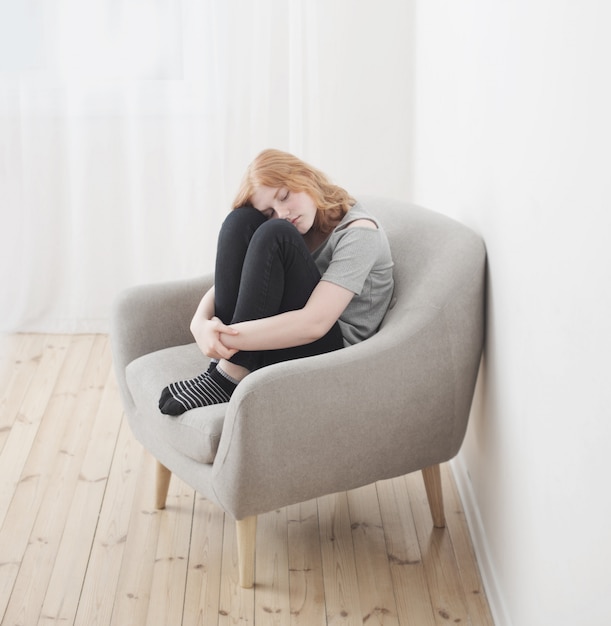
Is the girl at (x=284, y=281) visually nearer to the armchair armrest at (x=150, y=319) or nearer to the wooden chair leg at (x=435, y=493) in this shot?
the armchair armrest at (x=150, y=319)

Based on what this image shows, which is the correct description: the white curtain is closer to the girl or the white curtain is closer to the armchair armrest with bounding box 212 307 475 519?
the girl

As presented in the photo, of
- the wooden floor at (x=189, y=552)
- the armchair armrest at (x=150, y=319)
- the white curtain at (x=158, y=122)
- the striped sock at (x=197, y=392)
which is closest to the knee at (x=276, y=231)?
the striped sock at (x=197, y=392)

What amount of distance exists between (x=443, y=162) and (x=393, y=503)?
3.43 feet

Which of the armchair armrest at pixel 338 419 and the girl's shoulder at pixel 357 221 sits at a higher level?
the girl's shoulder at pixel 357 221

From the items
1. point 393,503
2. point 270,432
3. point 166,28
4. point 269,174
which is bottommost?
point 393,503

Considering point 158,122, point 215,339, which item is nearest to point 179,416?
point 215,339

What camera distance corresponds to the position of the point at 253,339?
Answer: 7.07 feet

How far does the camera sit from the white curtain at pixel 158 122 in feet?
11.6

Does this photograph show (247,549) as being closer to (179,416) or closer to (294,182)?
(179,416)

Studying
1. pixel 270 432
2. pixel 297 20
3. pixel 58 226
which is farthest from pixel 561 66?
pixel 58 226

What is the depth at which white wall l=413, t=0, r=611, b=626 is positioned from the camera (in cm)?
137

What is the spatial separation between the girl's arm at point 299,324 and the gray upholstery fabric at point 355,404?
4.1 inches

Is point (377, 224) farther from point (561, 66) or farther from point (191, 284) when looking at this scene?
point (561, 66)

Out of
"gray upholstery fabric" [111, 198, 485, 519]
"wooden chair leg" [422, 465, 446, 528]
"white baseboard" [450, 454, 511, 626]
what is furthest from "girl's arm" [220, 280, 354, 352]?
"white baseboard" [450, 454, 511, 626]
